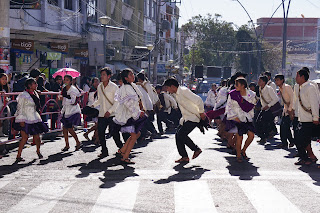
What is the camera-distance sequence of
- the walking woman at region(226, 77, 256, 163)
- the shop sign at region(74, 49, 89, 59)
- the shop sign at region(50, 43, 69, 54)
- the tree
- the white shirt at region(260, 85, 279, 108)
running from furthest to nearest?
the tree, the shop sign at region(74, 49, 89, 59), the shop sign at region(50, 43, 69, 54), the white shirt at region(260, 85, 279, 108), the walking woman at region(226, 77, 256, 163)

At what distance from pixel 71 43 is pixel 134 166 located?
22.2m

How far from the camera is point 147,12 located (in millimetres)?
51344

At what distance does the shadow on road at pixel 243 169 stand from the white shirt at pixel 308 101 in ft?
A: 4.31

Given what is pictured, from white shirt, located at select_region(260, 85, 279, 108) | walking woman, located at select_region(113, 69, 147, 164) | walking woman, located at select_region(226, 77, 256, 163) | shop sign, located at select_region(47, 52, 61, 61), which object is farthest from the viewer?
shop sign, located at select_region(47, 52, 61, 61)

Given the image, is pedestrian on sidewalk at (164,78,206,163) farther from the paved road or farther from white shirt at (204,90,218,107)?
white shirt at (204,90,218,107)

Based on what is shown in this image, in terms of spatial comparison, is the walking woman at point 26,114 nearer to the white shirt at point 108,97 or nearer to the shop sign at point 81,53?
the white shirt at point 108,97

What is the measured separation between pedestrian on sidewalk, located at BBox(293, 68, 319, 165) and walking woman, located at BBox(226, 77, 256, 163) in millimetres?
862

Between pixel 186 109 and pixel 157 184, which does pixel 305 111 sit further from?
pixel 157 184

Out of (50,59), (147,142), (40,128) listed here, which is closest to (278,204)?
(40,128)

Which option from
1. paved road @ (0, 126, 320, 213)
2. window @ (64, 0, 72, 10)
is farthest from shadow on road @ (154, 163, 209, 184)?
window @ (64, 0, 72, 10)

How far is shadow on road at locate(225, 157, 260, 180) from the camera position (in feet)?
27.4

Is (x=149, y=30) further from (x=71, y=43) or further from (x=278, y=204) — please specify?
(x=278, y=204)

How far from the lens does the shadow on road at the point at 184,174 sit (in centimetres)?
793

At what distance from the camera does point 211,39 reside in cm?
6750
